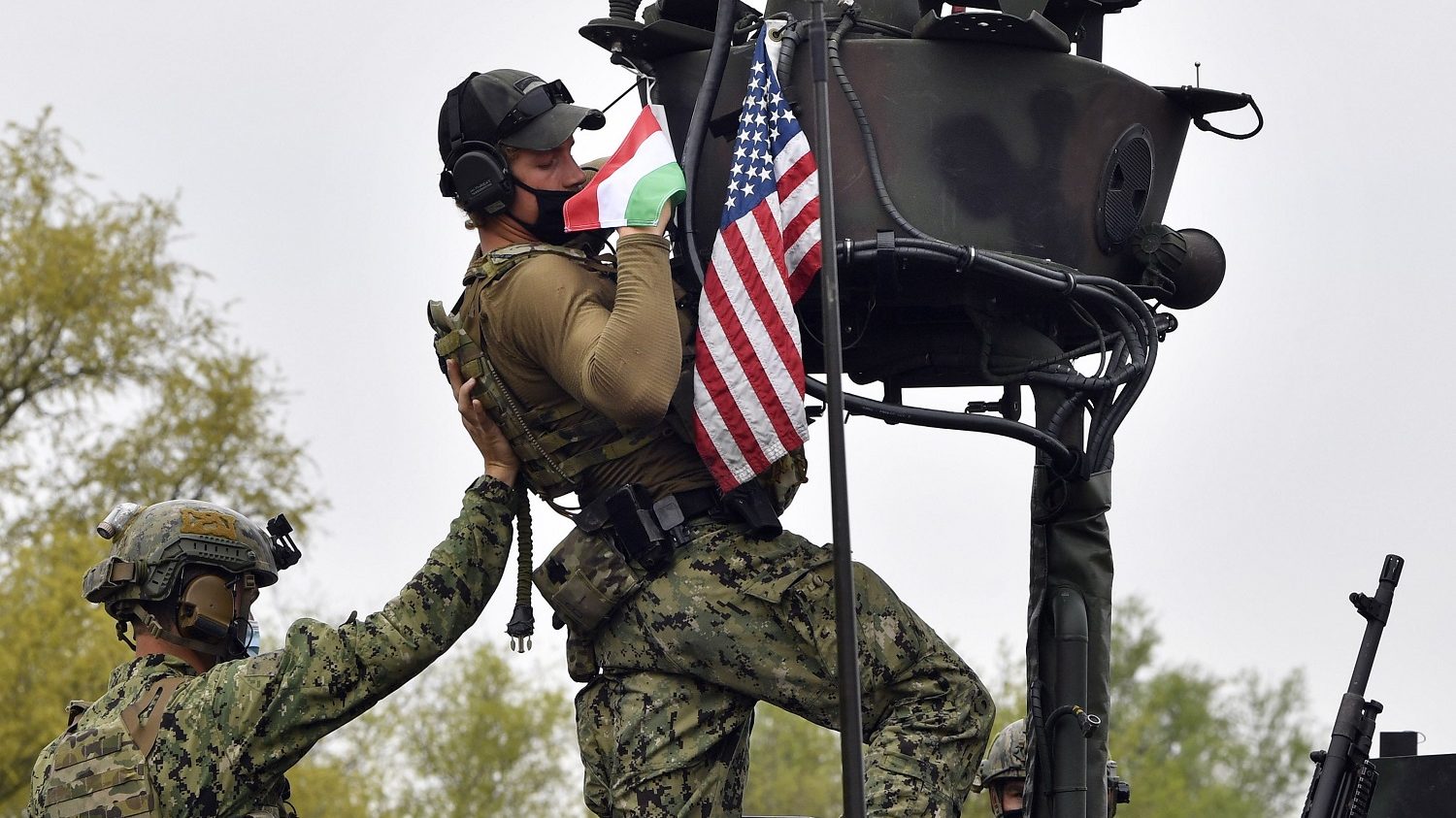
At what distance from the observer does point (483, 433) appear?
21.9 ft

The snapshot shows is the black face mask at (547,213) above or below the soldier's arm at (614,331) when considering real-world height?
above

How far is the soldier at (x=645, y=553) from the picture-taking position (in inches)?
248

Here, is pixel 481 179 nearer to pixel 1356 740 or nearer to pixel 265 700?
pixel 265 700

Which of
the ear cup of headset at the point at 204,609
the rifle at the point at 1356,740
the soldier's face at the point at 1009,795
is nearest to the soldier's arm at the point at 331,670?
the ear cup of headset at the point at 204,609

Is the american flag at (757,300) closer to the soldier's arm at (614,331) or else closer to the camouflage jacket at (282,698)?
the soldier's arm at (614,331)

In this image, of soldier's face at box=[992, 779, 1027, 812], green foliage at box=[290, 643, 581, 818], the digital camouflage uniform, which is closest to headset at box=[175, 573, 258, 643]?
the digital camouflage uniform

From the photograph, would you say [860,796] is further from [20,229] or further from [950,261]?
[20,229]

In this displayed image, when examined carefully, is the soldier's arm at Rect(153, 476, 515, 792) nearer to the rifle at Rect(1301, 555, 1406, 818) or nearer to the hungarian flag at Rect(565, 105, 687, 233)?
the hungarian flag at Rect(565, 105, 687, 233)

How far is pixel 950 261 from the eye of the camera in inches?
256

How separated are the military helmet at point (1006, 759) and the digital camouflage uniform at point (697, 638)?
9.69 ft

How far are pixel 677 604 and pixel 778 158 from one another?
4.07 ft

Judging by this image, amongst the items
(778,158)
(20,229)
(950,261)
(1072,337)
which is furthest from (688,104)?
(20,229)

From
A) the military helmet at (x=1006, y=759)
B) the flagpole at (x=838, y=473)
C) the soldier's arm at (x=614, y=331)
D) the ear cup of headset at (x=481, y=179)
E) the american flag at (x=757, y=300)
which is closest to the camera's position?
the flagpole at (x=838, y=473)

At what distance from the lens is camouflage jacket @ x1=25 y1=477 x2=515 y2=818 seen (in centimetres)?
657
